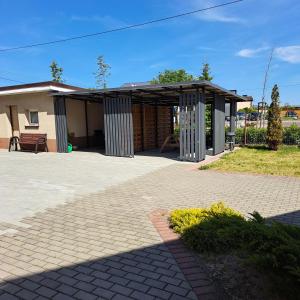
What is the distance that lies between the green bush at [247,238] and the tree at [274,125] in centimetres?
1113

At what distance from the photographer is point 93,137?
17.2 meters

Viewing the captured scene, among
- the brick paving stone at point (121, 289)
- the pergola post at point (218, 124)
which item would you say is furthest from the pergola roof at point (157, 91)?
the brick paving stone at point (121, 289)

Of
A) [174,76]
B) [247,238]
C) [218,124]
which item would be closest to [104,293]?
[247,238]

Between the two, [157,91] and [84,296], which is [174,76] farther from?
[84,296]

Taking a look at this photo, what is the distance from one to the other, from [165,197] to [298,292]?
12.8ft

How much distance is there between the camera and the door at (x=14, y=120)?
53.7ft

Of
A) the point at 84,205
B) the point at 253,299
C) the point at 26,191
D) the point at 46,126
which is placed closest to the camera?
the point at 253,299

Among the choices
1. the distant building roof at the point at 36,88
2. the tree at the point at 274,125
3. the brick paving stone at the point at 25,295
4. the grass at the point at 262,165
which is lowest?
the grass at the point at 262,165

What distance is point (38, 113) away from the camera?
15.0m

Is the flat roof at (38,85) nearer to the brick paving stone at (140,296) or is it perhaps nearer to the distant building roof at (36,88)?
the distant building roof at (36,88)

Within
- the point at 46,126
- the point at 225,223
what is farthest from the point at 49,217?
the point at 46,126

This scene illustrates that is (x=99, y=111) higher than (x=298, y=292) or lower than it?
higher

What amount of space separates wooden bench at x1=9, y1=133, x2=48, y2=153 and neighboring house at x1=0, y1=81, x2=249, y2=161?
30 centimetres

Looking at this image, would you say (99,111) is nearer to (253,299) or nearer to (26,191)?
(26,191)
